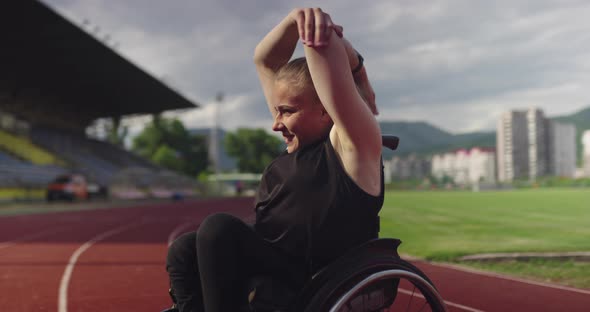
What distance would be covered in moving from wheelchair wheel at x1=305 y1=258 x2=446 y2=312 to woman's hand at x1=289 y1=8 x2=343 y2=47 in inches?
28.7

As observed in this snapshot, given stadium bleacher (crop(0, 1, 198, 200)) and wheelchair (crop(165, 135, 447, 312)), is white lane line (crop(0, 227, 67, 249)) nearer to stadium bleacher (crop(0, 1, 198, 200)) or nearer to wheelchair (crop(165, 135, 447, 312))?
wheelchair (crop(165, 135, 447, 312))

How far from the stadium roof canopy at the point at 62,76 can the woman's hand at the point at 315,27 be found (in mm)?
20990

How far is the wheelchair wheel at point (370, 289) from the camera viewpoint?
Result: 4.88 ft

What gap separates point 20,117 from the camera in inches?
1125

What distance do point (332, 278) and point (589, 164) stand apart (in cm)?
15788

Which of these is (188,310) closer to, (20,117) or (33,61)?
(33,61)

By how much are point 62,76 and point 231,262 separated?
105 ft

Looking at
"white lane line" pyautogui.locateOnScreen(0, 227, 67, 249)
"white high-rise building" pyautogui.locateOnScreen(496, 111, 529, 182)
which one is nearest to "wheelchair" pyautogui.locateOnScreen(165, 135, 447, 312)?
"white lane line" pyautogui.locateOnScreen(0, 227, 67, 249)

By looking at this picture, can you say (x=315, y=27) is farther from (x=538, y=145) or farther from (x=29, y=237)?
(x=538, y=145)

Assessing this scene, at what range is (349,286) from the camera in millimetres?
1522

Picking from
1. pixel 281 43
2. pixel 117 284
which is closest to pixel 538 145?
pixel 117 284

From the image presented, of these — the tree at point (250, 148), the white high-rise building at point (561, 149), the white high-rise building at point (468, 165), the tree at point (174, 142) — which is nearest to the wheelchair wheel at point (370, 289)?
the tree at point (174, 142)

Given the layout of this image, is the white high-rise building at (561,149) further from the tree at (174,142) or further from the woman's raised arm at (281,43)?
the woman's raised arm at (281,43)

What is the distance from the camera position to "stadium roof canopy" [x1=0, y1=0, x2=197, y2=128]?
2123 cm
